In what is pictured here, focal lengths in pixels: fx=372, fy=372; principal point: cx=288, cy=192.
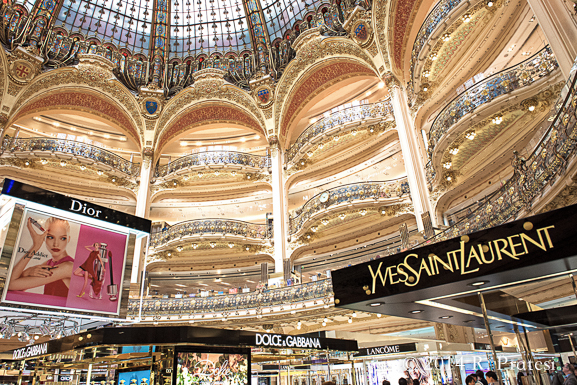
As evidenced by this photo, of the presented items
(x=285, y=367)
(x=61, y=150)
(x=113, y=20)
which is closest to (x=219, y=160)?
(x=61, y=150)

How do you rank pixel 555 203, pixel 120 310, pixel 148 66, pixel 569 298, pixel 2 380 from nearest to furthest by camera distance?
pixel 569 298 → pixel 120 310 → pixel 555 203 → pixel 2 380 → pixel 148 66

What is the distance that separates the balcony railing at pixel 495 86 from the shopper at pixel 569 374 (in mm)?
8392

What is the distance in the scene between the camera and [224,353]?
22.4 feet

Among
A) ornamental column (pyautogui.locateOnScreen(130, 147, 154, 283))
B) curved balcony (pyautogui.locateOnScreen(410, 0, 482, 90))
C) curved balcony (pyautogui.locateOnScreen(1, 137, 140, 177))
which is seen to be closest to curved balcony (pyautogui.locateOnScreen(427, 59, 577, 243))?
curved balcony (pyautogui.locateOnScreen(410, 0, 482, 90))

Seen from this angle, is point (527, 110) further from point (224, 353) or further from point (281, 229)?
point (281, 229)

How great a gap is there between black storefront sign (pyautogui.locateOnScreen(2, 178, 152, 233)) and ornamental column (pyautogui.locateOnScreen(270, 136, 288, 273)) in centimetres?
1316

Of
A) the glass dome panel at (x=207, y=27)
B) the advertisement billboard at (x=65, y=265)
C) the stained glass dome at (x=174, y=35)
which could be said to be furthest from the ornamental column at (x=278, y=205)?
the advertisement billboard at (x=65, y=265)

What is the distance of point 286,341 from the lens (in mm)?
7891

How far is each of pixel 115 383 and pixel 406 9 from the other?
1774 cm

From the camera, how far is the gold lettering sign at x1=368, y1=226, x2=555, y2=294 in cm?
329

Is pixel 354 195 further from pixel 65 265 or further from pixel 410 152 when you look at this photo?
pixel 65 265

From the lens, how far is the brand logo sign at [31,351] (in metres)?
7.57

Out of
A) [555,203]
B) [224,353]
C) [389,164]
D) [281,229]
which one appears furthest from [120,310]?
[389,164]

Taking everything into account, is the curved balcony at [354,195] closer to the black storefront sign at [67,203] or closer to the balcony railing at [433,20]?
the balcony railing at [433,20]
